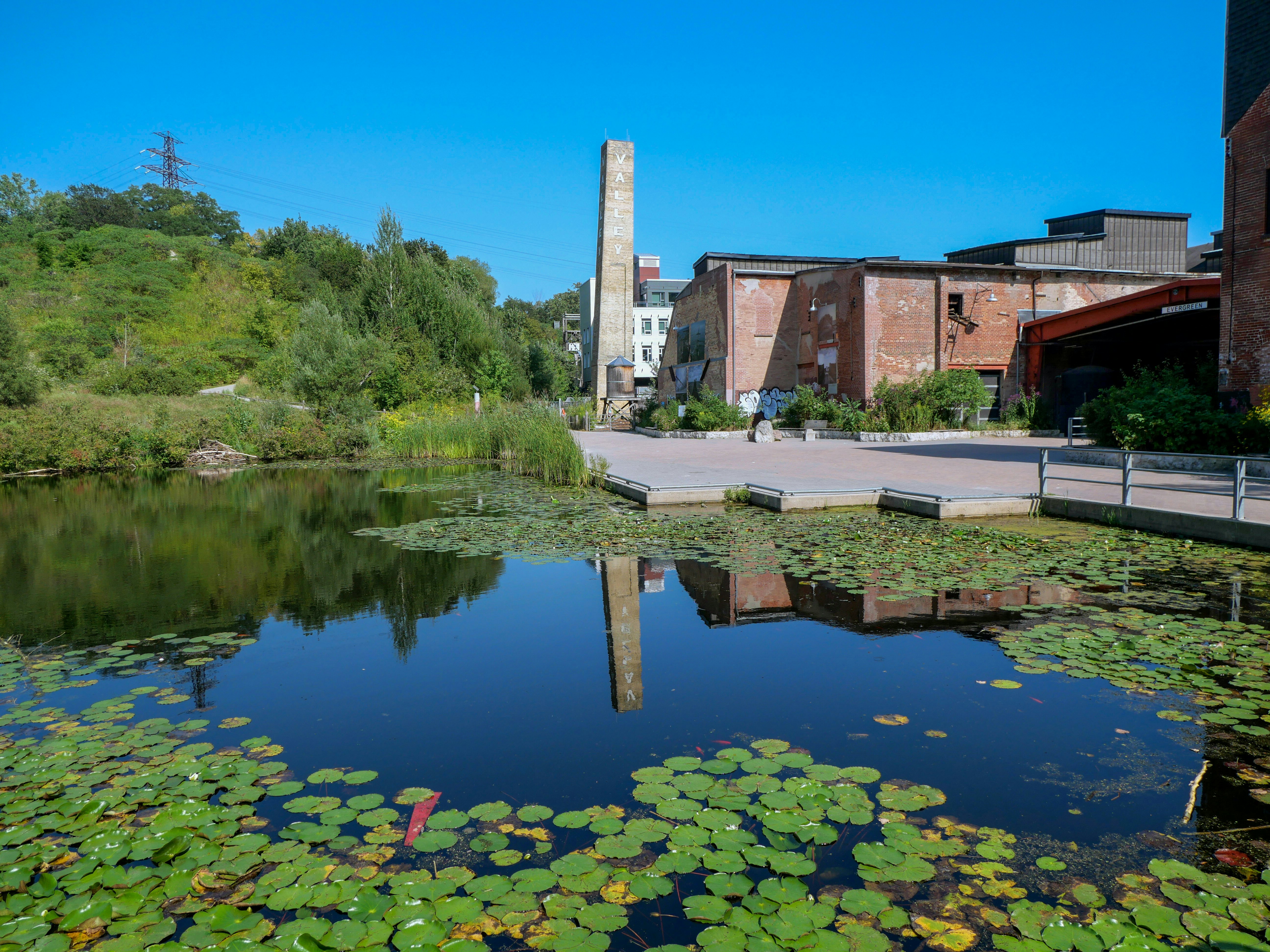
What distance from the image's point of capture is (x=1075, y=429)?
74.0ft

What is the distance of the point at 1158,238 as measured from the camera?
3241 cm

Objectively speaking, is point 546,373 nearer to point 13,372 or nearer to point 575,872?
point 13,372

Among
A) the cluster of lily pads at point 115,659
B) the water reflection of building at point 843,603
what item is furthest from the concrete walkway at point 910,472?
the cluster of lily pads at point 115,659

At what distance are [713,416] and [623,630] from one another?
877 inches

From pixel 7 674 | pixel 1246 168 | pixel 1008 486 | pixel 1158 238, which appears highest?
pixel 1158 238

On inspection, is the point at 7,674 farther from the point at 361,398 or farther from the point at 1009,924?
the point at 361,398

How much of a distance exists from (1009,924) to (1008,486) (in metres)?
10.3

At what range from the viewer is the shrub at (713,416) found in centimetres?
2753

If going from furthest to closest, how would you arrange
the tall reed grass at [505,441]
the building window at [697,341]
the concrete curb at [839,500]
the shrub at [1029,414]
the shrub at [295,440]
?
the building window at [697,341] < the shrub at [1029,414] < the shrub at [295,440] < the tall reed grass at [505,441] < the concrete curb at [839,500]

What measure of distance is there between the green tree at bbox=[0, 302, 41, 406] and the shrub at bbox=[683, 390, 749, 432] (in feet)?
68.2

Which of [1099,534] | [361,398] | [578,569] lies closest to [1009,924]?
[578,569]

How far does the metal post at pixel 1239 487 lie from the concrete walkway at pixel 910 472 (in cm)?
17

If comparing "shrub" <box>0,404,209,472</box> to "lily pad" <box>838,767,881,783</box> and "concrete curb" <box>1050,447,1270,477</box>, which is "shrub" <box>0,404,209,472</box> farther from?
"lily pad" <box>838,767,881,783</box>

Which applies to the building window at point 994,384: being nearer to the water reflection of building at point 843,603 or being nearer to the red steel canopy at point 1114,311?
the red steel canopy at point 1114,311
